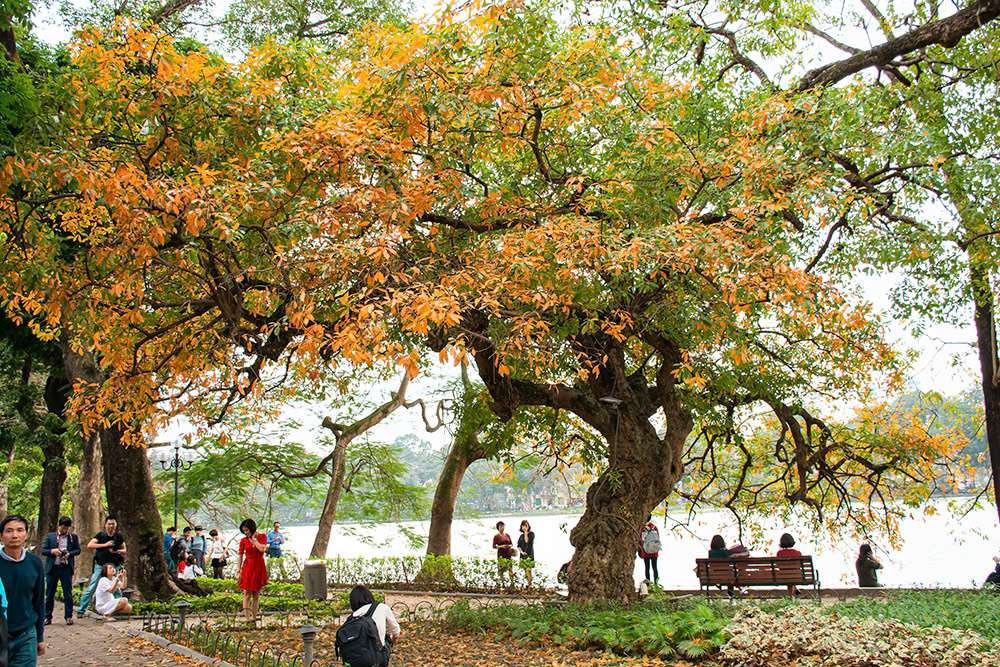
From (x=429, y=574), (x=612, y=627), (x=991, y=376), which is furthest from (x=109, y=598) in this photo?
(x=991, y=376)

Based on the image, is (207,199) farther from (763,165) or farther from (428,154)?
(763,165)

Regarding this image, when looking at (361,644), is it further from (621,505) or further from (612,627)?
(621,505)

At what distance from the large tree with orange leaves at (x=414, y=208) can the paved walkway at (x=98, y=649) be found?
8.33ft

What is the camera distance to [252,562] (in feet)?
35.2

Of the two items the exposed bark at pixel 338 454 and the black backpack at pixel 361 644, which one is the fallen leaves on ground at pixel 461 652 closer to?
the black backpack at pixel 361 644

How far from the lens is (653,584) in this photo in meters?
12.1

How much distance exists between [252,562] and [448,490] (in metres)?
8.63

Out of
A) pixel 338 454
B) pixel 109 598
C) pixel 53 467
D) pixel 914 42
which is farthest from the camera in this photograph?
pixel 338 454

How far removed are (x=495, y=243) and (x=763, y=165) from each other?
2771 mm

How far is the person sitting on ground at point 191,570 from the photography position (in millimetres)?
15781

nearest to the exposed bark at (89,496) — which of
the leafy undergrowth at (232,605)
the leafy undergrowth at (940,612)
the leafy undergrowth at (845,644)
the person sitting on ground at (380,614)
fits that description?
the leafy undergrowth at (232,605)

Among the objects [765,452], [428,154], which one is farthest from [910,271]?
[428,154]

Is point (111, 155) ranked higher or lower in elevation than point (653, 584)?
higher

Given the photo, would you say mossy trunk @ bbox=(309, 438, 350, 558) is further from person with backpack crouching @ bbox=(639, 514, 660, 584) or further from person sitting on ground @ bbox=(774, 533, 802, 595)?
person sitting on ground @ bbox=(774, 533, 802, 595)
